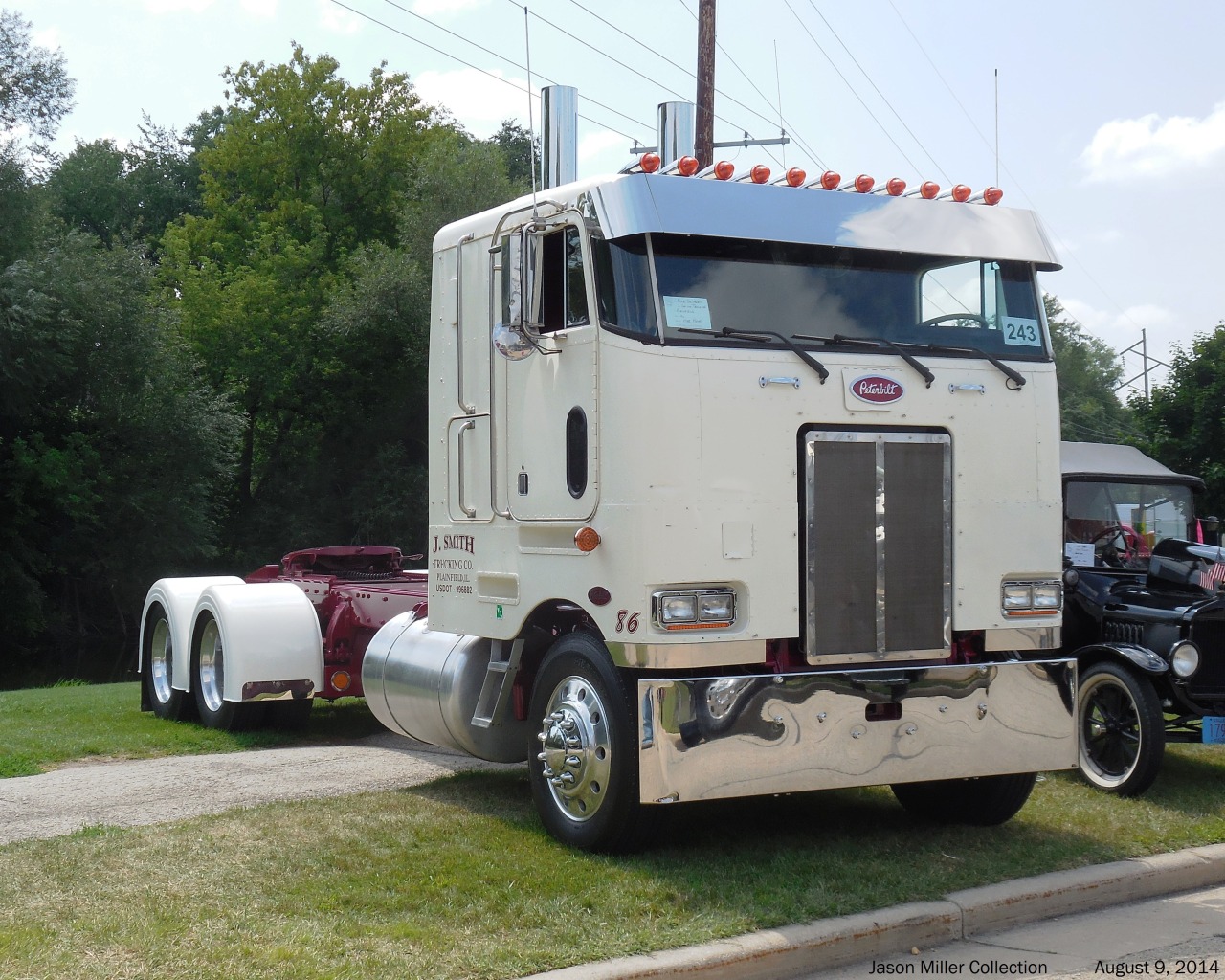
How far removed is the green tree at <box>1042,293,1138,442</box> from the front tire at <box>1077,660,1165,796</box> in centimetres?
6384

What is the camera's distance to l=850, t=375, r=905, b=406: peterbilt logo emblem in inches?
259

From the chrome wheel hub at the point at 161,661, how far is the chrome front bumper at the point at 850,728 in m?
7.31

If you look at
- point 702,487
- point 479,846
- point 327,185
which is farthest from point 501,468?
point 327,185

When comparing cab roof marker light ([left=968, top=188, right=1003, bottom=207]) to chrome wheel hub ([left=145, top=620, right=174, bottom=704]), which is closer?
cab roof marker light ([left=968, top=188, right=1003, bottom=207])

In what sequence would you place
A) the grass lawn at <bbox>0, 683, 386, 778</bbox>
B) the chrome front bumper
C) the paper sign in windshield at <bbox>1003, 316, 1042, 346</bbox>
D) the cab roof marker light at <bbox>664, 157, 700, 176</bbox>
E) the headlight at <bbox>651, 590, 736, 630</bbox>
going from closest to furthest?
1. the chrome front bumper
2. the headlight at <bbox>651, 590, 736, 630</bbox>
3. the cab roof marker light at <bbox>664, 157, 700, 176</bbox>
4. the paper sign in windshield at <bbox>1003, 316, 1042, 346</bbox>
5. the grass lawn at <bbox>0, 683, 386, 778</bbox>

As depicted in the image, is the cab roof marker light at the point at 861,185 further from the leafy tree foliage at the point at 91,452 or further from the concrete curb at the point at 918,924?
the leafy tree foliage at the point at 91,452

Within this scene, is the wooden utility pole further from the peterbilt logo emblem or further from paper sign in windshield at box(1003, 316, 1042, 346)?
the peterbilt logo emblem

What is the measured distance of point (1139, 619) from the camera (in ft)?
29.5

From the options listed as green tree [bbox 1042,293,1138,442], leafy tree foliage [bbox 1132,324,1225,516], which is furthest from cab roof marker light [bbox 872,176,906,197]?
green tree [bbox 1042,293,1138,442]

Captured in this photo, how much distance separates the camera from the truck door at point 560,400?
6.45m

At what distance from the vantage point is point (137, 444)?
116 feet

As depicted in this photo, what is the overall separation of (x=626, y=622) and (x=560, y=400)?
119 centimetres

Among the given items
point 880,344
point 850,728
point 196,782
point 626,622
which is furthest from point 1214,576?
point 196,782

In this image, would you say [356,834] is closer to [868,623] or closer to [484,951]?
[484,951]
